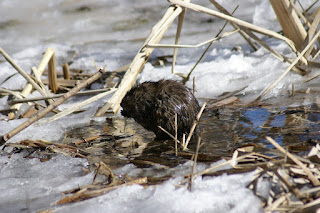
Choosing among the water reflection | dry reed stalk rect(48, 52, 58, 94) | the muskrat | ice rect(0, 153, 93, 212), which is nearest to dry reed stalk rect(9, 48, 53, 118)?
dry reed stalk rect(48, 52, 58, 94)

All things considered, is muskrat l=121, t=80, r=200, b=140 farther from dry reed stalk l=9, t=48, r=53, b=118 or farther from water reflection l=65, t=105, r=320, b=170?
dry reed stalk l=9, t=48, r=53, b=118

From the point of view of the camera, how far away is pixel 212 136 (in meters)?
3.74

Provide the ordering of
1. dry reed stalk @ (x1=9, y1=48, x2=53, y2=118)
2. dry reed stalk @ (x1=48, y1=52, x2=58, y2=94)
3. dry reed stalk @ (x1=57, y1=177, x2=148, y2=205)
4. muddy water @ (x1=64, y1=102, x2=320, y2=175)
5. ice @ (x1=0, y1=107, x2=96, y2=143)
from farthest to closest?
dry reed stalk @ (x1=48, y1=52, x2=58, y2=94), dry reed stalk @ (x1=9, y1=48, x2=53, y2=118), ice @ (x1=0, y1=107, x2=96, y2=143), muddy water @ (x1=64, y1=102, x2=320, y2=175), dry reed stalk @ (x1=57, y1=177, x2=148, y2=205)

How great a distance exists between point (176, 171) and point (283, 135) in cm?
105

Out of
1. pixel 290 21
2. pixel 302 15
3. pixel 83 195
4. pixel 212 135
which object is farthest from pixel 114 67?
pixel 83 195

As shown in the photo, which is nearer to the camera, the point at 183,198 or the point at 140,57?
the point at 183,198

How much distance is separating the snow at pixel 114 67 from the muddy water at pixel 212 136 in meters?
0.24

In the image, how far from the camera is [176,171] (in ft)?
9.43

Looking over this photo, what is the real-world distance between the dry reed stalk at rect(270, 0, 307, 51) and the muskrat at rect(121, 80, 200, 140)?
169cm

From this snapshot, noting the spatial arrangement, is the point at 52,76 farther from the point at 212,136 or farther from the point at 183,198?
the point at 183,198

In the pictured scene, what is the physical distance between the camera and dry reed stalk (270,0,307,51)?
485 cm

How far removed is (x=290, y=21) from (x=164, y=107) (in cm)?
201

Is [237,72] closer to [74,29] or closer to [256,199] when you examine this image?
[256,199]

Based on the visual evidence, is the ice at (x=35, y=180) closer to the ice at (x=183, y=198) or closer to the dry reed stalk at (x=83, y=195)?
the dry reed stalk at (x=83, y=195)
